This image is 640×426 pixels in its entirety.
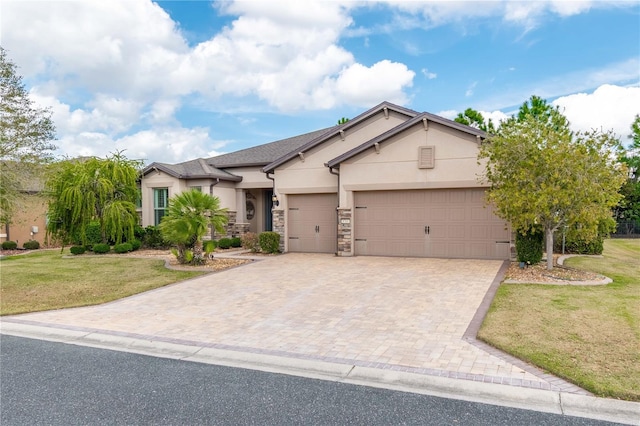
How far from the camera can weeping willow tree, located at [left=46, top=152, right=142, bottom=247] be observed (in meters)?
16.7

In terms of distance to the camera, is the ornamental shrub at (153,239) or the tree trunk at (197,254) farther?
the ornamental shrub at (153,239)

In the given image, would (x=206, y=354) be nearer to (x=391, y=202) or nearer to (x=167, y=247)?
(x=391, y=202)

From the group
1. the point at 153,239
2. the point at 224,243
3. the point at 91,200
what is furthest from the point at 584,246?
the point at 91,200

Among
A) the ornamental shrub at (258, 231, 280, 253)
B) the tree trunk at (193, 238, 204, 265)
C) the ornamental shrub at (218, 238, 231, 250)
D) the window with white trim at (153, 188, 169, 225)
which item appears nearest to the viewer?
the tree trunk at (193, 238, 204, 265)

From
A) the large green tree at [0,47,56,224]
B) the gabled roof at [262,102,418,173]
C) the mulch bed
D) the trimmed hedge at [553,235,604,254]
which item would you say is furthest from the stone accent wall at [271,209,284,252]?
the large green tree at [0,47,56,224]

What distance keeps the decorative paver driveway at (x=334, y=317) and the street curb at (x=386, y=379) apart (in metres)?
0.19

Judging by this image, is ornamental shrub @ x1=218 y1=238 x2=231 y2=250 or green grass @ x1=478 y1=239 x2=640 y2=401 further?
ornamental shrub @ x1=218 y1=238 x2=231 y2=250

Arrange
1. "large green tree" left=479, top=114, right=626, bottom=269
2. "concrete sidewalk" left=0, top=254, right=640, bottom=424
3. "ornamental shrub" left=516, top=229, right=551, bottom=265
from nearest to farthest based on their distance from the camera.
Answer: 1. "concrete sidewalk" left=0, top=254, right=640, bottom=424
2. "large green tree" left=479, top=114, right=626, bottom=269
3. "ornamental shrub" left=516, top=229, right=551, bottom=265

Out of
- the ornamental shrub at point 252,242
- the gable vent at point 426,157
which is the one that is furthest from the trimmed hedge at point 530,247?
the ornamental shrub at point 252,242

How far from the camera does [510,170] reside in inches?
409

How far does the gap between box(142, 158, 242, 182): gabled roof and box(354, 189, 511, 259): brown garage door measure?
7.32 meters

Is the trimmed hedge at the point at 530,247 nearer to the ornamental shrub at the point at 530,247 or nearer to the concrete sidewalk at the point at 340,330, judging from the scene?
the ornamental shrub at the point at 530,247

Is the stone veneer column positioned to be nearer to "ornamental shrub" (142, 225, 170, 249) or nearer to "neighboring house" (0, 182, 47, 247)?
"ornamental shrub" (142, 225, 170, 249)

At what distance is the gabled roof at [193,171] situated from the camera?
18344 mm
